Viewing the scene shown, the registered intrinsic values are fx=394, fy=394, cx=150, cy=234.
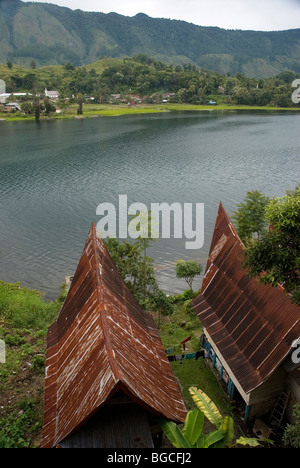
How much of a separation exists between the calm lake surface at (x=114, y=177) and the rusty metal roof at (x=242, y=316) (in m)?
11.5

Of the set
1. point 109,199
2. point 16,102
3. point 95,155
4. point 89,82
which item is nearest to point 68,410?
point 109,199

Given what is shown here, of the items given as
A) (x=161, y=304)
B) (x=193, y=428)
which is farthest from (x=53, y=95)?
(x=193, y=428)

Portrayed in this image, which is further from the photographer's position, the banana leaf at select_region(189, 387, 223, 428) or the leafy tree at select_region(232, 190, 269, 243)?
the leafy tree at select_region(232, 190, 269, 243)

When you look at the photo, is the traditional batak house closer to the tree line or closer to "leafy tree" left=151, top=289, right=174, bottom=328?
"leafy tree" left=151, top=289, right=174, bottom=328

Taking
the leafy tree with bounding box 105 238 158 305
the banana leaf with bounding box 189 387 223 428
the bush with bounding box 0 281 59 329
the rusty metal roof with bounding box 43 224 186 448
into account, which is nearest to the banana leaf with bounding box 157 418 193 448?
the rusty metal roof with bounding box 43 224 186 448

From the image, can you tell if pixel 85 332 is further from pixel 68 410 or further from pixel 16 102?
Answer: pixel 16 102

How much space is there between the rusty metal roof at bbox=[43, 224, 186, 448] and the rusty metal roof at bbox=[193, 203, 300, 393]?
3075 mm

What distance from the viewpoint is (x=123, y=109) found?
154625 mm

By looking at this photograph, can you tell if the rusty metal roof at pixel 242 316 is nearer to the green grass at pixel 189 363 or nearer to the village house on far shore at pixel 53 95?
the green grass at pixel 189 363

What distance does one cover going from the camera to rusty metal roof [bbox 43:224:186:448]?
11725mm

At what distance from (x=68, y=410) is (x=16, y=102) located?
502 feet

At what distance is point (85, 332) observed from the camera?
48.6 feet

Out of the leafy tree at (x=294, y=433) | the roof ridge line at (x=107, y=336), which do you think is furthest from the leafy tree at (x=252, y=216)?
the leafy tree at (x=294, y=433)
